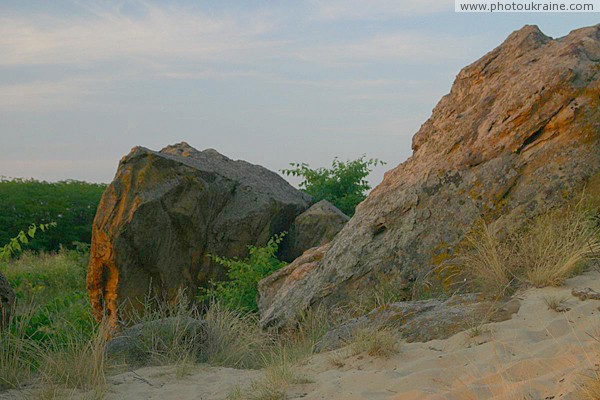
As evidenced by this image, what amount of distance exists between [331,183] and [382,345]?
11128mm

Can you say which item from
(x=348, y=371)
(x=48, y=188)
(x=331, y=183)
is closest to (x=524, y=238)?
(x=348, y=371)

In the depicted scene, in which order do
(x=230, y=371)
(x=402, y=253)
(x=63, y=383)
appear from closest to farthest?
(x=63, y=383) → (x=230, y=371) → (x=402, y=253)

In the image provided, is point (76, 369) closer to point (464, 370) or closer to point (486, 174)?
point (464, 370)

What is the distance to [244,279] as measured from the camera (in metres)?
11.0

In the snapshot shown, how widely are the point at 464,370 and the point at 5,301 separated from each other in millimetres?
4101

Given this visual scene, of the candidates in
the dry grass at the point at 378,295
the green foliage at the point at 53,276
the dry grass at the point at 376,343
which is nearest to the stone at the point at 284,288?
the dry grass at the point at 378,295

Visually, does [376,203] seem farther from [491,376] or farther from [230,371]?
[491,376]

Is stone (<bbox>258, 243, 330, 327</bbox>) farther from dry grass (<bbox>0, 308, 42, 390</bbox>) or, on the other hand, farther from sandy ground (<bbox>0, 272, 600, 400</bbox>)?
dry grass (<bbox>0, 308, 42, 390</bbox>)

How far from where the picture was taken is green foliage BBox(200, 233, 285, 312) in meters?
10.7

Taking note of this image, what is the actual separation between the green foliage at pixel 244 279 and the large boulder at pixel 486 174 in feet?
8.96

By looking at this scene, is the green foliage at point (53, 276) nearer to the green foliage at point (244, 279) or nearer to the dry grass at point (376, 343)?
the green foliage at point (244, 279)

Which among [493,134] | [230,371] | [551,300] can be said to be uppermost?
[493,134]

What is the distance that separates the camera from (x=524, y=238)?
21.7 feet

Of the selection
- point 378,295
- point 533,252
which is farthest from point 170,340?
point 533,252
